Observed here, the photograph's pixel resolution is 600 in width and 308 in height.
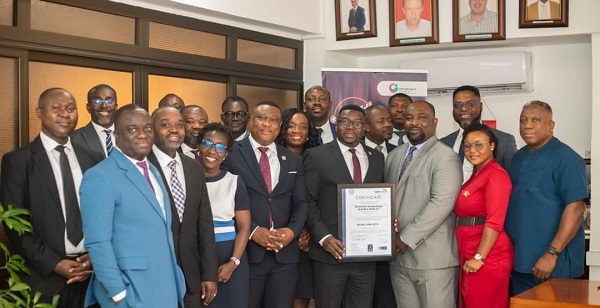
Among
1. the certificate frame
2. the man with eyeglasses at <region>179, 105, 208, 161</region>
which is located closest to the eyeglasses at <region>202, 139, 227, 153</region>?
the man with eyeglasses at <region>179, 105, 208, 161</region>

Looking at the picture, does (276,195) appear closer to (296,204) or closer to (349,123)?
(296,204)

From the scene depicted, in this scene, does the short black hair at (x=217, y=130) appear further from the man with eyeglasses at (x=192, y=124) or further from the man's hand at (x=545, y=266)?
the man's hand at (x=545, y=266)

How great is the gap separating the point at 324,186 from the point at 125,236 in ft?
5.47

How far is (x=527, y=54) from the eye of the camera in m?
7.25

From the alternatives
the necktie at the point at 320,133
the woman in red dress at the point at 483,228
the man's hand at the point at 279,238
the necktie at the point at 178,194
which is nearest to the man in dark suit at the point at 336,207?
the man's hand at the point at 279,238

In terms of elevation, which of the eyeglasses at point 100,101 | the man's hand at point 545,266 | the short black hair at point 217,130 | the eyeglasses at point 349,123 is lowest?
the man's hand at point 545,266

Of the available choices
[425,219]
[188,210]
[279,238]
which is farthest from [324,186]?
[188,210]

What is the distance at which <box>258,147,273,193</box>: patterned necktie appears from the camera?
448 cm

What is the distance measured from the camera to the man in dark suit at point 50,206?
363 centimetres

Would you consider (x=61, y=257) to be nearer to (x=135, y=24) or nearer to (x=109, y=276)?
(x=109, y=276)

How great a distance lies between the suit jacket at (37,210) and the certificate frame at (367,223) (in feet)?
5.57

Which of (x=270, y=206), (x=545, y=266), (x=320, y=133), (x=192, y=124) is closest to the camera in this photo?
(x=545, y=266)

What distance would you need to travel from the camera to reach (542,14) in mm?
6707

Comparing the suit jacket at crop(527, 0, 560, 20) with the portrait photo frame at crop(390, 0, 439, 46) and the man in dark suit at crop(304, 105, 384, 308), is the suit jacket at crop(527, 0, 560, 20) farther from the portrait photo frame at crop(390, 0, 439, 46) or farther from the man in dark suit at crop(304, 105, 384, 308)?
the man in dark suit at crop(304, 105, 384, 308)
